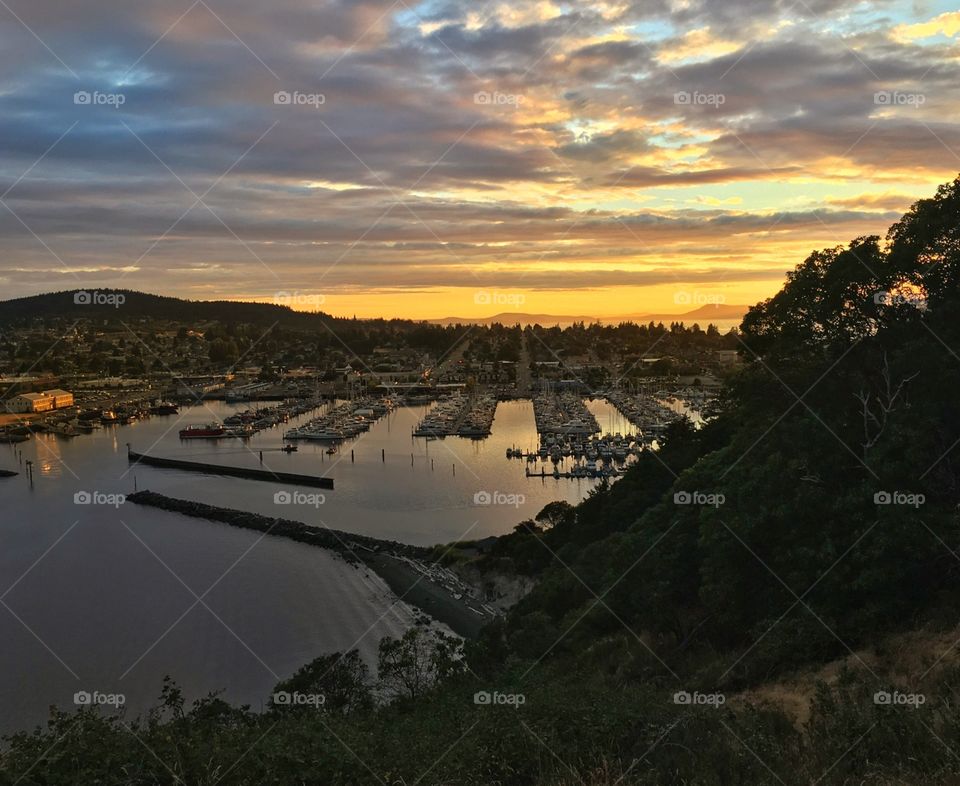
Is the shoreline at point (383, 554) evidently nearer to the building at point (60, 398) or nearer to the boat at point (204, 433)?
the boat at point (204, 433)

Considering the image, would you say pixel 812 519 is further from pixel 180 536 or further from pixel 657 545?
pixel 180 536

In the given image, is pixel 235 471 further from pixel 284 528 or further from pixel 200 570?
pixel 200 570

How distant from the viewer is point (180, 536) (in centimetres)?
1268

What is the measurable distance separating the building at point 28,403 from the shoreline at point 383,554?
16067 mm

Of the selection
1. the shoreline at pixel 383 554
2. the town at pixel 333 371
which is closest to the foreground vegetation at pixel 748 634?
the shoreline at pixel 383 554

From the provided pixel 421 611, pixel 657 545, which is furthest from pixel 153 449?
pixel 657 545

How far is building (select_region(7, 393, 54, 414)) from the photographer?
28.5 metres

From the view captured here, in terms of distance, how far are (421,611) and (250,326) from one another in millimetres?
58737

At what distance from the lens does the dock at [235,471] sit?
17.0 metres

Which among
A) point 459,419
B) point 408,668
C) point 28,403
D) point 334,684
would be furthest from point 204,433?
point 408,668

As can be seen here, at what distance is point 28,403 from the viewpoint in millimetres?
28594

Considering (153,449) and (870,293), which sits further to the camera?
(153,449)

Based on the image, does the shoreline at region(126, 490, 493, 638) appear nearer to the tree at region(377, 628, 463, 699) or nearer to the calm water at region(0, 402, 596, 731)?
the calm water at region(0, 402, 596, 731)

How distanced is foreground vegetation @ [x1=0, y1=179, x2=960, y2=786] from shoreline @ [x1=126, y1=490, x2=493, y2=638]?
7.46 feet
